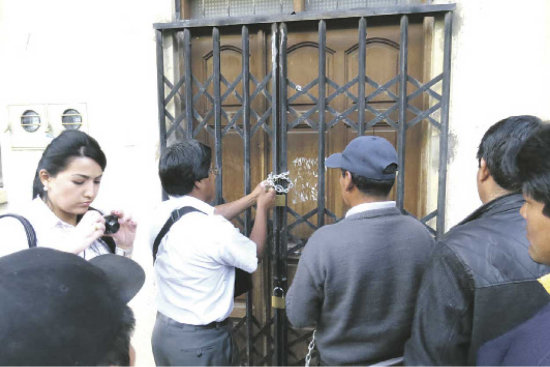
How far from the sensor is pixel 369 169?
1.59 metres

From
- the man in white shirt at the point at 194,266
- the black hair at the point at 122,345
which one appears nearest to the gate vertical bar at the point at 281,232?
the man in white shirt at the point at 194,266

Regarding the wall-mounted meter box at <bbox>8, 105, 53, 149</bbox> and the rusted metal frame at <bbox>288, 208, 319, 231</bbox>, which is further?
the wall-mounted meter box at <bbox>8, 105, 53, 149</bbox>

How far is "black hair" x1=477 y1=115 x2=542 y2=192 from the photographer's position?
4.41 ft

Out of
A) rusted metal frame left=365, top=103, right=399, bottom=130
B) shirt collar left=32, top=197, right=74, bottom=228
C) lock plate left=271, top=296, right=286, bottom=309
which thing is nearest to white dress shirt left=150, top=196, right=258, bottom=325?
shirt collar left=32, top=197, right=74, bottom=228

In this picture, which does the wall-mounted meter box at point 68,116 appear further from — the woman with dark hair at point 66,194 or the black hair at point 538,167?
the black hair at point 538,167

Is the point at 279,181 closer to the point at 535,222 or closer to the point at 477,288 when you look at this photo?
the point at 477,288

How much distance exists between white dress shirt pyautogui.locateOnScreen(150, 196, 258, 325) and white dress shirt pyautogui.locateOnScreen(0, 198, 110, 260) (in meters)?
0.34

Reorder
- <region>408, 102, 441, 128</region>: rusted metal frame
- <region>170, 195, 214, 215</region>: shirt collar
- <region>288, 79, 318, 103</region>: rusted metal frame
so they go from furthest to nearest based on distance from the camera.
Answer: <region>288, 79, 318, 103</region>: rusted metal frame, <region>408, 102, 441, 128</region>: rusted metal frame, <region>170, 195, 214, 215</region>: shirt collar

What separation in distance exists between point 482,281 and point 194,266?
4.11ft

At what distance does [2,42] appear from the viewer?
2.75m

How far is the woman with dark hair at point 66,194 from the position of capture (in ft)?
5.07

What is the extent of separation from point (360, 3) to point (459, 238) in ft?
5.79

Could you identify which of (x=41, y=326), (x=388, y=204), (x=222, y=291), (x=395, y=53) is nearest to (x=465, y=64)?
(x=395, y=53)

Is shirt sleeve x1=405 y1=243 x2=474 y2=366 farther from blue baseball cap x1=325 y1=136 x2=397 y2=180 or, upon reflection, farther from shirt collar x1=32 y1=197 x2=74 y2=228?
shirt collar x1=32 y1=197 x2=74 y2=228
